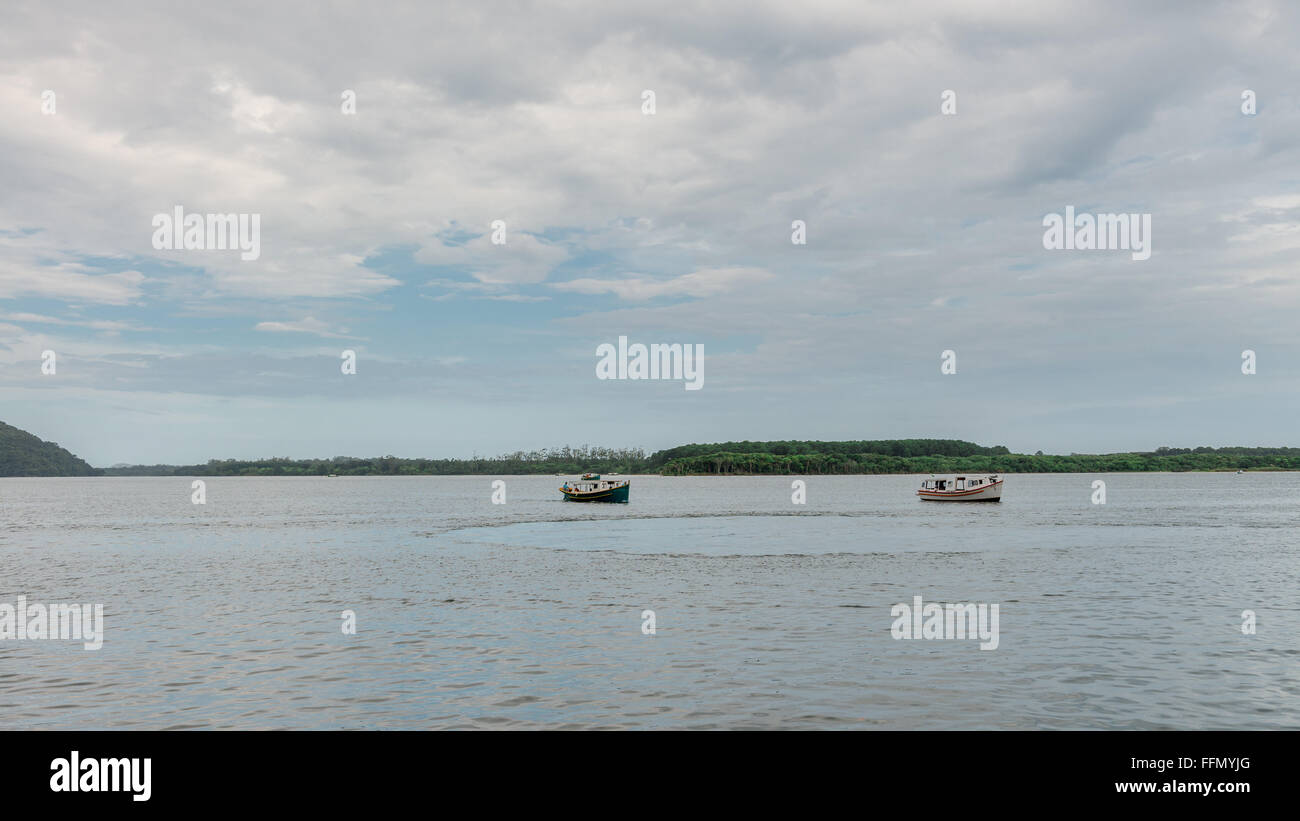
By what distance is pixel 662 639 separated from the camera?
2541 centimetres

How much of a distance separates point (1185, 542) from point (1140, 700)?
50.6 m

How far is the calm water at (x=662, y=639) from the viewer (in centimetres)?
1750

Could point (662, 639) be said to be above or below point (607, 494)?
above

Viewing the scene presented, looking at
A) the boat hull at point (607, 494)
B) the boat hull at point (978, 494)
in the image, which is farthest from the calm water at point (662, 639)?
the boat hull at point (607, 494)

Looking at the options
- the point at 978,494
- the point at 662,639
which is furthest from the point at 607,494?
the point at 662,639

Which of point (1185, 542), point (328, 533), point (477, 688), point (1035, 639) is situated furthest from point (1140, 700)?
point (328, 533)

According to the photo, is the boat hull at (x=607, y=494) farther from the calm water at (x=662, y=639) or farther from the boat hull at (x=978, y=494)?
the calm water at (x=662, y=639)

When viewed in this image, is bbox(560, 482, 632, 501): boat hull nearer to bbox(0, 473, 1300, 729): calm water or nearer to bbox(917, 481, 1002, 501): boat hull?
bbox(917, 481, 1002, 501): boat hull

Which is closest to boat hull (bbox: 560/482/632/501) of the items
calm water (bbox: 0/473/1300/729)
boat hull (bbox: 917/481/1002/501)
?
boat hull (bbox: 917/481/1002/501)

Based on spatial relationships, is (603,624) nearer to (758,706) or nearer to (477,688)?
(477,688)

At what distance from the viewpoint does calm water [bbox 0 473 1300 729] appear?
1750cm

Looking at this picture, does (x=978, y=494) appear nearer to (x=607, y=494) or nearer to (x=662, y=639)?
(x=607, y=494)
